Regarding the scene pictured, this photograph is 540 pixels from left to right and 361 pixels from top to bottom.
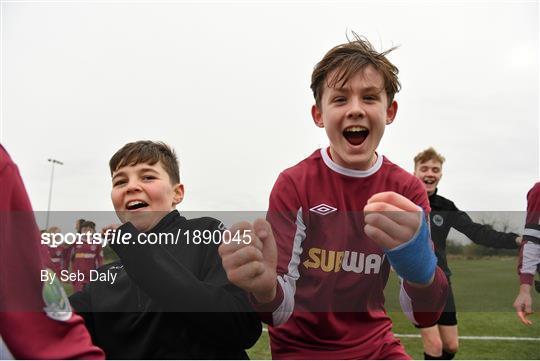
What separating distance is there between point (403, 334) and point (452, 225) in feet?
10.9

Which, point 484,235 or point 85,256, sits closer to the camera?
point 85,256

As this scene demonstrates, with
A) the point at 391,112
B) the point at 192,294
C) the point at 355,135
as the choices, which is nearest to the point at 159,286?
the point at 192,294

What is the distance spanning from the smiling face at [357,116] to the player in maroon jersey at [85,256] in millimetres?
911

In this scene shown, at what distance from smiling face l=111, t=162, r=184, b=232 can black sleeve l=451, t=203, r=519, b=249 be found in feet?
4.74

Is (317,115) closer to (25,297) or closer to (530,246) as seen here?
(25,297)

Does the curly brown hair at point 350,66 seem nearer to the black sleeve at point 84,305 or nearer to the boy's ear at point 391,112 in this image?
the boy's ear at point 391,112

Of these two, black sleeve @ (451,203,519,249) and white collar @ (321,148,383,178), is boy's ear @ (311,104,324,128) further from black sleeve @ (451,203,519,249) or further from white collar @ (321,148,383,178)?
black sleeve @ (451,203,519,249)

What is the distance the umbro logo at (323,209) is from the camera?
6.26 feet

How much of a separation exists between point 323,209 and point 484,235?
3.63 feet

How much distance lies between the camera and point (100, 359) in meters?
1.03

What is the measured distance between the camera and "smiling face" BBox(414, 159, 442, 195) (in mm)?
4367

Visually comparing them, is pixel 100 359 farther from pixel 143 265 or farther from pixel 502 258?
pixel 502 258

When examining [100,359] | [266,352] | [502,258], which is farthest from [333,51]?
[266,352]

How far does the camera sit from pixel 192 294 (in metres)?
1.57
